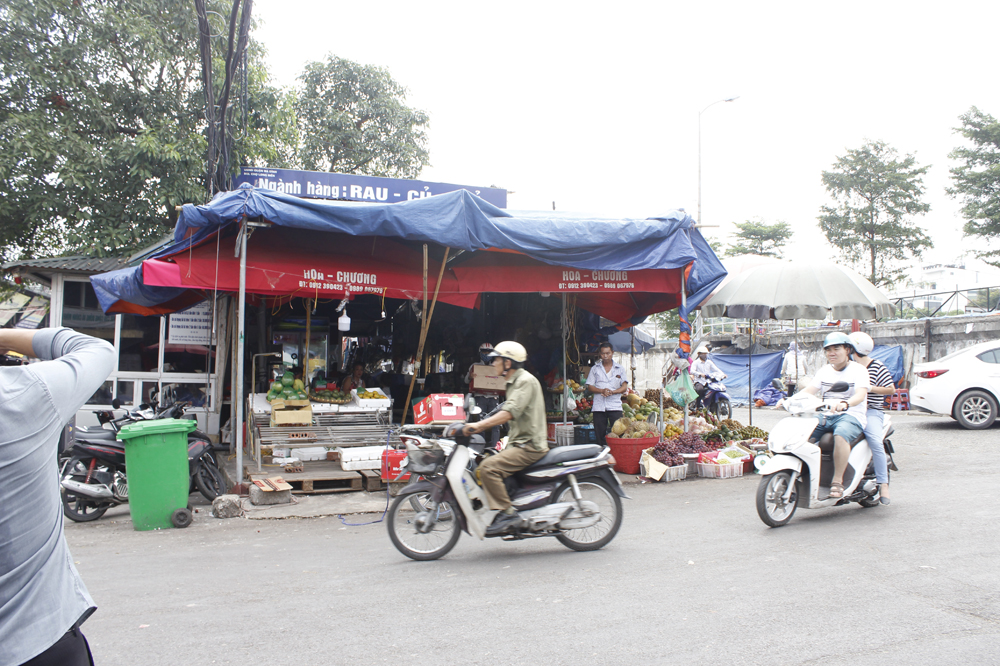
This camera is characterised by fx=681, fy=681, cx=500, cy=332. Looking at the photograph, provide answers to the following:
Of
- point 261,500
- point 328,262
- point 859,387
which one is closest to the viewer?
point 859,387

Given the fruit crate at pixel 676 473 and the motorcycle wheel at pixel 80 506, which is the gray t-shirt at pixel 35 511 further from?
the fruit crate at pixel 676 473

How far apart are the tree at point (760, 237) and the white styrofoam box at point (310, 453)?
29.5 metres

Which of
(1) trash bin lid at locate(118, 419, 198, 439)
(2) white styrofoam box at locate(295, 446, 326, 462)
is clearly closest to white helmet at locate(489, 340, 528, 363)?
(1) trash bin lid at locate(118, 419, 198, 439)

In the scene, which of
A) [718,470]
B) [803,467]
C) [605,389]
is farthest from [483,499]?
[718,470]

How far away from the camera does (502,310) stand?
13477 millimetres

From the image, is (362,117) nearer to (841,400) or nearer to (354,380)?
(354,380)

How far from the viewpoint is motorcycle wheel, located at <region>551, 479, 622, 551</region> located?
5676mm

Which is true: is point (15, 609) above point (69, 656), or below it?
above

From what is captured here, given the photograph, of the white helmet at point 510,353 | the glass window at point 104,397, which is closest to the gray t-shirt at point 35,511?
the white helmet at point 510,353

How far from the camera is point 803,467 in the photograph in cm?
629

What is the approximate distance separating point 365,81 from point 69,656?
21070 mm

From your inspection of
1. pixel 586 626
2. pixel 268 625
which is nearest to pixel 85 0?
pixel 268 625

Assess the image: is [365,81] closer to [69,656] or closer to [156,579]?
[156,579]

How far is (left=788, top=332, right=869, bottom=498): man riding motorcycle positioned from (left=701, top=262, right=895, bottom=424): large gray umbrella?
3.76 m
